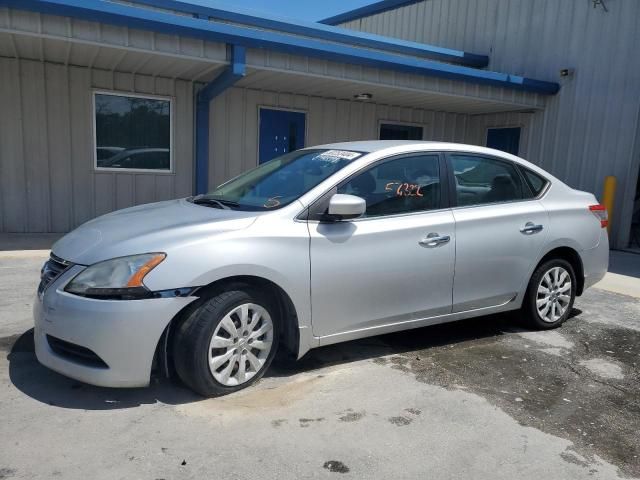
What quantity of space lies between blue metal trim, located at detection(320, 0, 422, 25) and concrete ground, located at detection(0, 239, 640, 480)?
13.6m

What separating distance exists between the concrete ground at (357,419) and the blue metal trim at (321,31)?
652 cm

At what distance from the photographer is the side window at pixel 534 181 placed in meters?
4.88

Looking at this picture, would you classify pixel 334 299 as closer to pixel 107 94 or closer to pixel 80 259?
pixel 80 259

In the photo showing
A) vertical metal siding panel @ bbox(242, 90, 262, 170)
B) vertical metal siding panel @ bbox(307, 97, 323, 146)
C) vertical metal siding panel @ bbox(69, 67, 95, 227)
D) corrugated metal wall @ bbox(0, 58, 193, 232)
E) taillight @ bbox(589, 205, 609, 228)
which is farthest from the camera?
vertical metal siding panel @ bbox(307, 97, 323, 146)

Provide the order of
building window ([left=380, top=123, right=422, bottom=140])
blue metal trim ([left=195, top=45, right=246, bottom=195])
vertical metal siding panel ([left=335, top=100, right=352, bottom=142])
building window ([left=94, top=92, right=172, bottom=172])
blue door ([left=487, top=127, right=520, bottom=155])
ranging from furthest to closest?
blue door ([left=487, top=127, right=520, bottom=155]) < building window ([left=380, top=123, right=422, bottom=140]) < vertical metal siding panel ([left=335, top=100, right=352, bottom=142]) < blue metal trim ([left=195, top=45, right=246, bottom=195]) < building window ([left=94, top=92, right=172, bottom=172])

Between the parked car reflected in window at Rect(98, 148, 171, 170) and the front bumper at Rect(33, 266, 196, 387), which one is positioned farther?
the parked car reflected in window at Rect(98, 148, 171, 170)

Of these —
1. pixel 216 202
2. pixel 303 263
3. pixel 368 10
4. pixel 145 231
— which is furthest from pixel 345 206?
pixel 368 10

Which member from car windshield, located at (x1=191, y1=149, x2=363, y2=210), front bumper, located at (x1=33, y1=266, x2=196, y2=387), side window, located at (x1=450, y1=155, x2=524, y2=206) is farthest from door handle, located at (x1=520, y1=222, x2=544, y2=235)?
front bumper, located at (x1=33, y1=266, x2=196, y2=387)

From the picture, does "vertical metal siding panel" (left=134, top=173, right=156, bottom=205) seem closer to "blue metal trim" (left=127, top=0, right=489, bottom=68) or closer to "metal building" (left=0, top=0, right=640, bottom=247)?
"metal building" (left=0, top=0, right=640, bottom=247)

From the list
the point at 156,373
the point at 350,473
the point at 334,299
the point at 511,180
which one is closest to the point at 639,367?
the point at 511,180

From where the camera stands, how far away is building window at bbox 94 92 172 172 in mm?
9148

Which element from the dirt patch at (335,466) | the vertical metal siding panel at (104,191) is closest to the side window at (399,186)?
the dirt patch at (335,466)

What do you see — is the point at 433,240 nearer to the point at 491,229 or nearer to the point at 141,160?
the point at 491,229

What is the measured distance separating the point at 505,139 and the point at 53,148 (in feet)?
31.5
